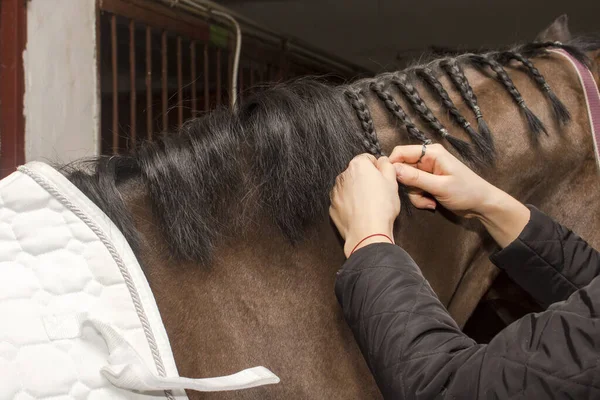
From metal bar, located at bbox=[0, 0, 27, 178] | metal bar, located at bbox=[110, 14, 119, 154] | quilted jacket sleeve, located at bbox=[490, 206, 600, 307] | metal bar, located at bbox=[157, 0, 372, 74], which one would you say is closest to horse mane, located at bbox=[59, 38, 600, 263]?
quilted jacket sleeve, located at bbox=[490, 206, 600, 307]

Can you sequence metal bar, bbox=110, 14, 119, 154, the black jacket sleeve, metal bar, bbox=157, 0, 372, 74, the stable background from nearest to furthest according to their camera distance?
the black jacket sleeve → metal bar, bbox=110, 14, 119, 154 → metal bar, bbox=157, 0, 372, 74 → the stable background

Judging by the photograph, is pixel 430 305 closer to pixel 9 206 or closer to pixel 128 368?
pixel 128 368

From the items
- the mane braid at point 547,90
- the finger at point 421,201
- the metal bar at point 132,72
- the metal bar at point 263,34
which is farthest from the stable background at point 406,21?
the finger at point 421,201

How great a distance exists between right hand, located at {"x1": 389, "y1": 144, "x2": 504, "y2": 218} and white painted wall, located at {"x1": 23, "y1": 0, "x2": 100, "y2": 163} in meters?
0.99

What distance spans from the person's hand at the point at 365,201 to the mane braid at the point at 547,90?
0.24m

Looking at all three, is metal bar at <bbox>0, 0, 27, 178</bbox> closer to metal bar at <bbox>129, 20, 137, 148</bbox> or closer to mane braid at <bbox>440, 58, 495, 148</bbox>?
metal bar at <bbox>129, 20, 137, 148</bbox>

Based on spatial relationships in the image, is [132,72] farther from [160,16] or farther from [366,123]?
[366,123]

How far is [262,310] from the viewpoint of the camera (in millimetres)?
552

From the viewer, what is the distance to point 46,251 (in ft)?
1.66

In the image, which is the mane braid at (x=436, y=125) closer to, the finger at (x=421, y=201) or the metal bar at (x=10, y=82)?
the finger at (x=421, y=201)

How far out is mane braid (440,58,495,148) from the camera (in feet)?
2.01

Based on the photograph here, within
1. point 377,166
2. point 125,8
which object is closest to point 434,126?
point 377,166

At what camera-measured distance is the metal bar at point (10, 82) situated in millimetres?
1270

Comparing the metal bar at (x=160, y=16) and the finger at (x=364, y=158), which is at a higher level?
the metal bar at (x=160, y=16)
